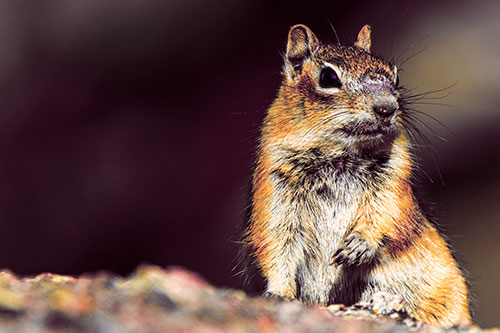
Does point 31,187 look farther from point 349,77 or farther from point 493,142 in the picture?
point 493,142

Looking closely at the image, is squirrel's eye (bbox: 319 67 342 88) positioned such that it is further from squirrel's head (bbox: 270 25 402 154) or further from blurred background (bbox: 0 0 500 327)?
blurred background (bbox: 0 0 500 327)

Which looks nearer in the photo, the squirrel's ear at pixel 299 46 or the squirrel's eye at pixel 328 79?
the squirrel's eye at pixel 328 79

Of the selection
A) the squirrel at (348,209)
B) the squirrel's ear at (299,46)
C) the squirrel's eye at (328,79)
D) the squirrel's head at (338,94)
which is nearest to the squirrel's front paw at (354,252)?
the squirrel at (348,209)

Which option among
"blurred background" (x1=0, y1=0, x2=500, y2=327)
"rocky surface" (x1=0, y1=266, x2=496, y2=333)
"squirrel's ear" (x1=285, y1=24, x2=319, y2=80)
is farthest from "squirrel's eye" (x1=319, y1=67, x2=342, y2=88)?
"blurred background" (x1=0, y1=0, x2=500, y2=327)

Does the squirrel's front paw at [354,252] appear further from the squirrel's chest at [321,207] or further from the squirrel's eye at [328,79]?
the squirrel's eye at [328,79]

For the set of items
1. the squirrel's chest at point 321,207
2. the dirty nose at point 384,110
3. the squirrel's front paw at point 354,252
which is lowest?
the squirrel's front paw at point 354,252

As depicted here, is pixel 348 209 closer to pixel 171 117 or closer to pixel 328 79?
pixel 328 79

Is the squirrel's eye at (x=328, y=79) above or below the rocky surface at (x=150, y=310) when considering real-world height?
above
